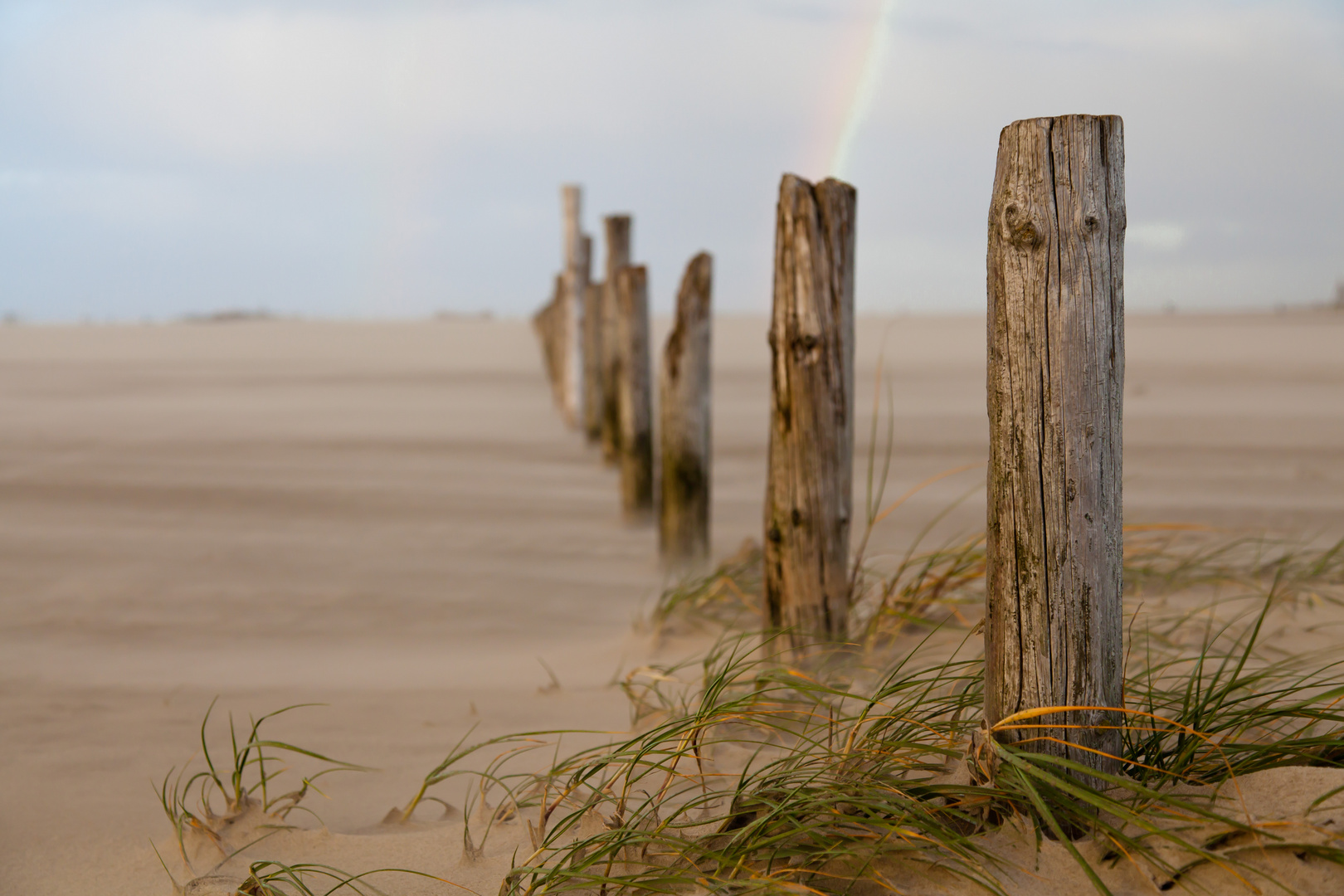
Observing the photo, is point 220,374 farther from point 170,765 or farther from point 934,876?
point 934,876

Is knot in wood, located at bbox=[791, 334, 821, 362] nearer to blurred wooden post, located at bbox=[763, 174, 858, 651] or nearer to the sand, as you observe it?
blurred wooden post, located at bbox=[763, 174, 858, 651]

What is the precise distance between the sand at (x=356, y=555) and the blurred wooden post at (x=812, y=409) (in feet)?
2.60

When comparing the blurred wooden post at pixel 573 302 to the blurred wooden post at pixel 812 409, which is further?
the blurred wooden post at pixel 573 302

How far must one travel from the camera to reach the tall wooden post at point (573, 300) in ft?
36.0

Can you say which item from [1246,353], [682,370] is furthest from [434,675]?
A: [1246,353]

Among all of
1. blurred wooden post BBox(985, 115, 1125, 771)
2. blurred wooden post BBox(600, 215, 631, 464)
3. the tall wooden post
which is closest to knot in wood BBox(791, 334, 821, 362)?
blurred wooden post BBox(985, 115, 1125, 771)

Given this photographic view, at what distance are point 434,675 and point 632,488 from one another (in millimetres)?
3144

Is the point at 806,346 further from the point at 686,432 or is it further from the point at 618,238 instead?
the point at 618,238

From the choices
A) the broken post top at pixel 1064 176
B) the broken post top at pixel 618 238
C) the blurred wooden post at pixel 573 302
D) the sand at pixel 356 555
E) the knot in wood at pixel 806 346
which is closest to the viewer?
the broken post top at pixel 1064 176

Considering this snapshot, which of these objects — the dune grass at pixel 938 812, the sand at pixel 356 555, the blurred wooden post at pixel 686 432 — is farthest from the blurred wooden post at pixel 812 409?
the blurred wooden post at pixel 686 432

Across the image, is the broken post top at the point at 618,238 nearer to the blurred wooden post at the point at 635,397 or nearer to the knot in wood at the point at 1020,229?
the blurred wooden post at the point at 635,397

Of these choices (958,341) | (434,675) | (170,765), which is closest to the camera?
(170,765)

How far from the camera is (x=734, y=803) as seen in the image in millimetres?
1992

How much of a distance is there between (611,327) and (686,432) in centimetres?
278
